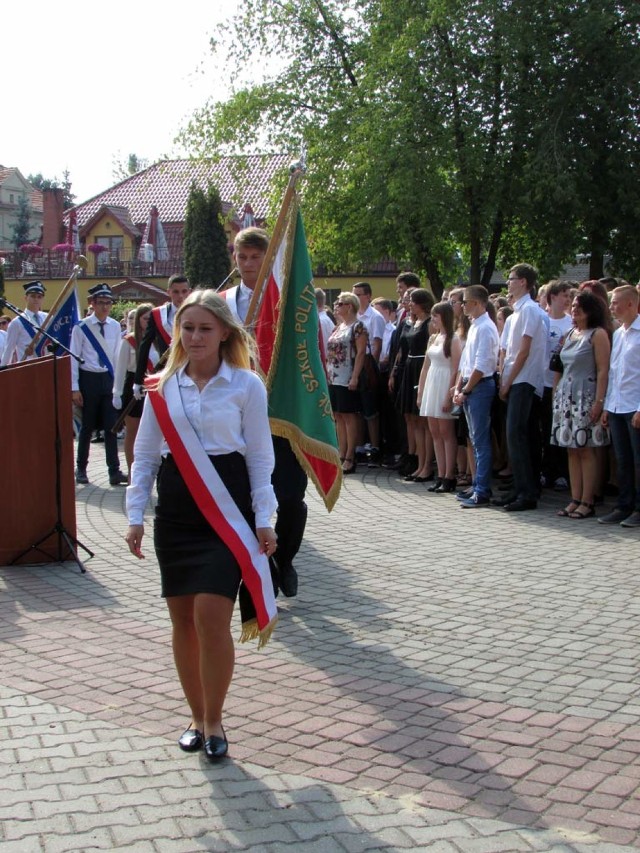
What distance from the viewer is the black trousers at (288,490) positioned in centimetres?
662

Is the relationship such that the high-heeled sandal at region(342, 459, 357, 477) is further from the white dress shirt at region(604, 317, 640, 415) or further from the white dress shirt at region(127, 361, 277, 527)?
the white dress shirt at region(127, 361, 277, 527)

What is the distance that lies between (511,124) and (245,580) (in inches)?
974

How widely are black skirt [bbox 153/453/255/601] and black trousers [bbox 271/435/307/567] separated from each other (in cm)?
221

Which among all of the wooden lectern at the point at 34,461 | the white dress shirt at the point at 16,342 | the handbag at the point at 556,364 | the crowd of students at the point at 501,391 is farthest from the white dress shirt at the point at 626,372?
the white dress shirt at the point at 16,342

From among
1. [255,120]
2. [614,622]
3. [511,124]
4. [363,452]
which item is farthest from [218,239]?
[614,622]

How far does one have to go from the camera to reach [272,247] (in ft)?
20.7

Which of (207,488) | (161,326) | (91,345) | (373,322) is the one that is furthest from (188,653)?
(373,322)

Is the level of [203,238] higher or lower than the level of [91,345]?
higher

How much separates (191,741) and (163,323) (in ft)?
21.1

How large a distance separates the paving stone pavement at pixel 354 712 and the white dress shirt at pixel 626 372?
1.51 meters

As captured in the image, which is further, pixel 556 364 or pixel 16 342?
pixel 16 342

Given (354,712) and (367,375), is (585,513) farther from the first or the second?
(354,712)

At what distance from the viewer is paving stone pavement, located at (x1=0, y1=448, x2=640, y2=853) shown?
12.4 ft

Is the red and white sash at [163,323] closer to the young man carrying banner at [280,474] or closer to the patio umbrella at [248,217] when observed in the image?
the young man carrying banner at [280,474]
